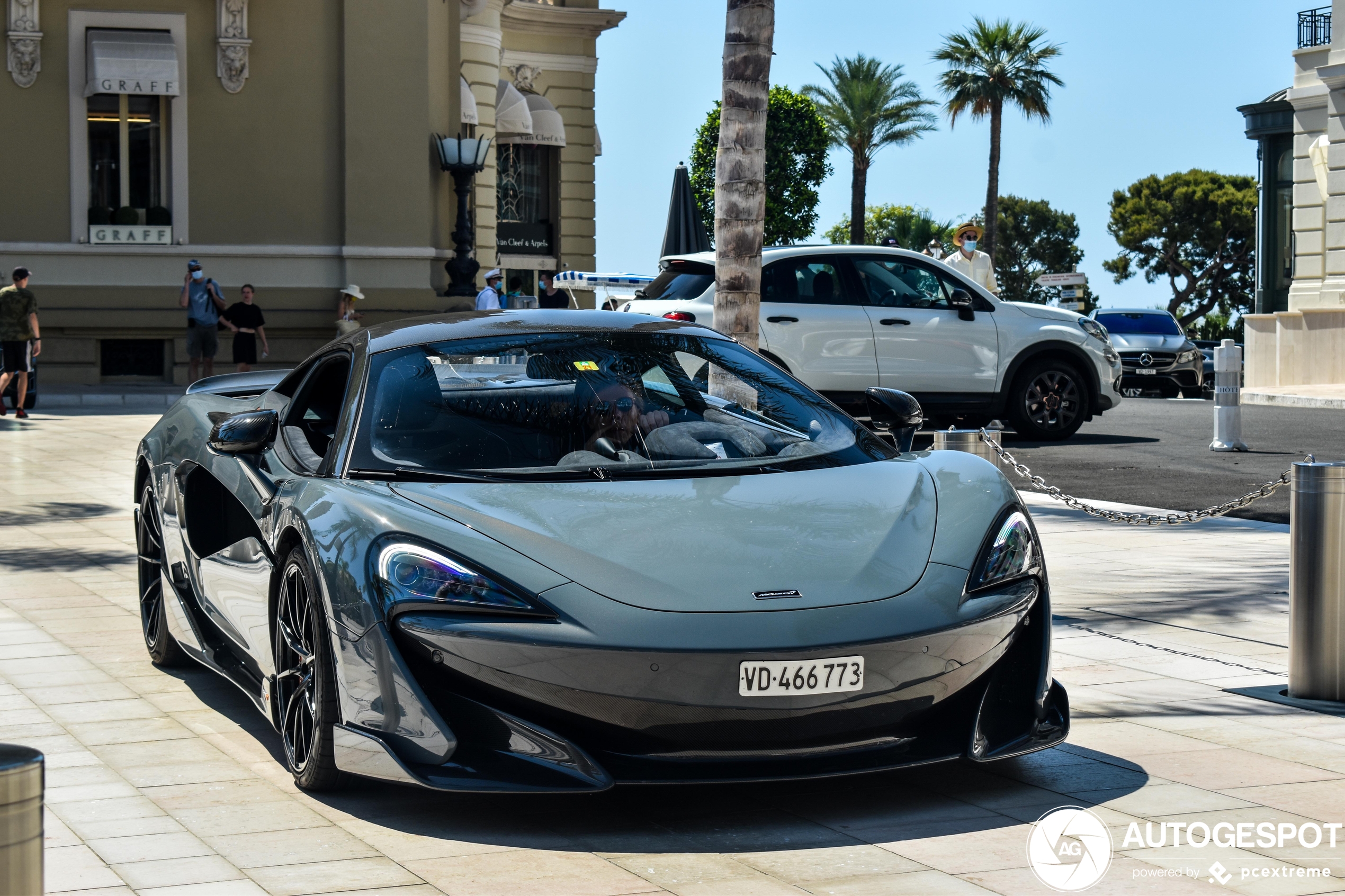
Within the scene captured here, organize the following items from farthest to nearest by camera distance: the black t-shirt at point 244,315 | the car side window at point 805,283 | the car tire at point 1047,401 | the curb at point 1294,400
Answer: the black t-shirt at point 244,315 → the curb at point 1294,400 → the car tire at point 1047,401 → the car side window at point 805,283

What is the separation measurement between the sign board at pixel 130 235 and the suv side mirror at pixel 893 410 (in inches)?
847

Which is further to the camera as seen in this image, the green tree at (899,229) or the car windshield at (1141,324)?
the green tree at (899,229)

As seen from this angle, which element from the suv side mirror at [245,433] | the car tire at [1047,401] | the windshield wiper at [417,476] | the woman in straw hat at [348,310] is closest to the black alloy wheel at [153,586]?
the suv side mirror at [245,433]

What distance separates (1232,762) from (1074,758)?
0.43 meters

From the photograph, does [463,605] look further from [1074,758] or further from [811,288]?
[811,288]

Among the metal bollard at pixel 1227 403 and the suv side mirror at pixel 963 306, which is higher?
the suv side mirror at pixel 963 306

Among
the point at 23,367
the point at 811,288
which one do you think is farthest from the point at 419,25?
the point at 811,288

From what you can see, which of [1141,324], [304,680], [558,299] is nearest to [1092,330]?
[304,680]

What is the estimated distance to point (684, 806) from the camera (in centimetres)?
435

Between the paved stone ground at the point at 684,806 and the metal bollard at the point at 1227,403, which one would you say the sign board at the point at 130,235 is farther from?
the paved stone ground at the point at 684,806

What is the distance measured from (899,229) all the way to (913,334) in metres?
68.4

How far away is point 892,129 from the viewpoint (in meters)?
69.2

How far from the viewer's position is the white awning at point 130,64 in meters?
24.8

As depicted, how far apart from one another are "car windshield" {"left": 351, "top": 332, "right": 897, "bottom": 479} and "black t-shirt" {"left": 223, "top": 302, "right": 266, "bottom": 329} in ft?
62.1
